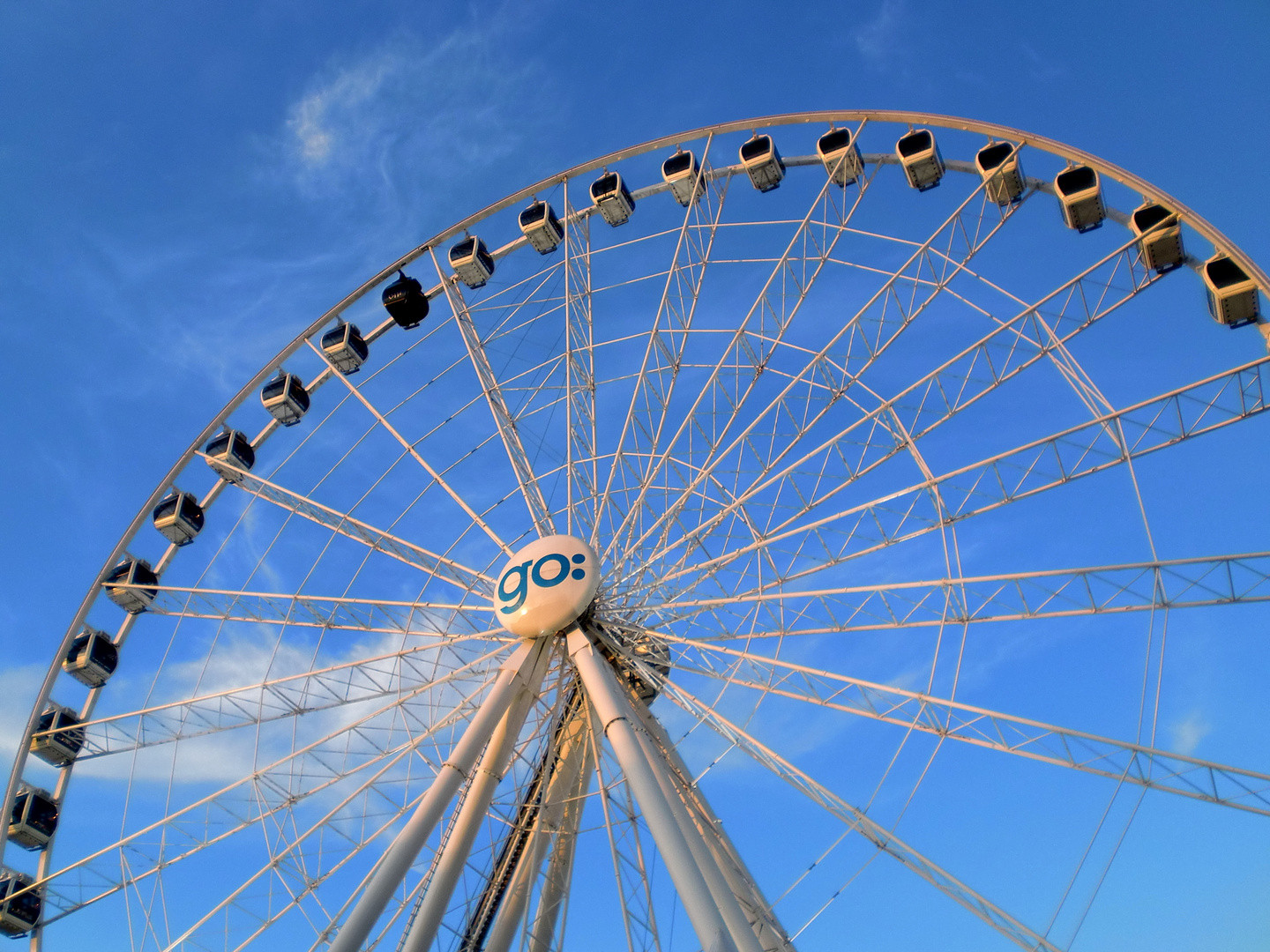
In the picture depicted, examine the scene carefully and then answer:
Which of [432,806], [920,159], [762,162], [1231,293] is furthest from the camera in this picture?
[762,162]

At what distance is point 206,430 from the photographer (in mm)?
28031

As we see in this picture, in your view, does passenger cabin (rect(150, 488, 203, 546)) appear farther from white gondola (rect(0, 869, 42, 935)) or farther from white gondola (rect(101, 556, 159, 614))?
white gondola (rect(0, 869, 42, 935))

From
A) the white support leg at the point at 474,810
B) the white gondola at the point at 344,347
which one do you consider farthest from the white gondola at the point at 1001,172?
the white gondola at the point at 344,347

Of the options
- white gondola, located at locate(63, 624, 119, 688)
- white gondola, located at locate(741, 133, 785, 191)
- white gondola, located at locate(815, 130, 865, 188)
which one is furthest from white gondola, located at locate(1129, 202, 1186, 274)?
white gondola, located at locate(63, 624, 119, 688)

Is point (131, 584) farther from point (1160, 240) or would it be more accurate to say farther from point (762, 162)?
point (1160, 240)

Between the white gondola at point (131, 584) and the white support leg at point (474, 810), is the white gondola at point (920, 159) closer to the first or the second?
the white support leg at point (474, 810)

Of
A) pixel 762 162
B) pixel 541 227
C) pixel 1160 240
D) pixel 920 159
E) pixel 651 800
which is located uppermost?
pixel 541 227

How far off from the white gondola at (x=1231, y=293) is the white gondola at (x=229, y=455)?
22.8m

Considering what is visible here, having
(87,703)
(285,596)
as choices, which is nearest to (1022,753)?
(285,596)

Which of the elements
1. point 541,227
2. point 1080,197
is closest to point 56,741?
point 541,227

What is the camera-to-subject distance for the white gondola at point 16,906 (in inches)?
947

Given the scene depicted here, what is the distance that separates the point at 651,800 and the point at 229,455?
57.5 ft

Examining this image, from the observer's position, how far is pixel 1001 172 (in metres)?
21.7

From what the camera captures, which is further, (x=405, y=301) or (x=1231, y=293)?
(x=405, y=301)
